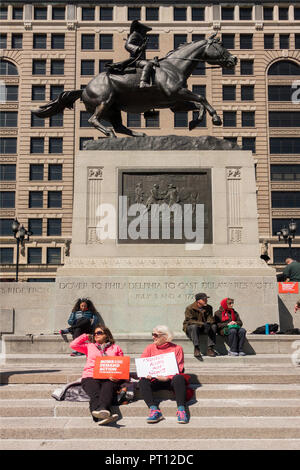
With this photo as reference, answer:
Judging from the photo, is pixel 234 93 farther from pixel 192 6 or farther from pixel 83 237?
pixel 83 237

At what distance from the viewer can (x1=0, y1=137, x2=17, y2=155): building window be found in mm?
58062

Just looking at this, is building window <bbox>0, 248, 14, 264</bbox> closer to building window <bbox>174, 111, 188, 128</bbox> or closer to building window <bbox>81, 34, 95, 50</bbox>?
building window <bbox>174, 111, 188, 128</bbox>

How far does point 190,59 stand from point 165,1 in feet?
160

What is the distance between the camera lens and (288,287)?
1577 centimetres

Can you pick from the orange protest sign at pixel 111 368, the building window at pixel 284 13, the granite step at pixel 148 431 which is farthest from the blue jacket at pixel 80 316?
the building window at pixel 284 13

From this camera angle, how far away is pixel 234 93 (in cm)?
5862

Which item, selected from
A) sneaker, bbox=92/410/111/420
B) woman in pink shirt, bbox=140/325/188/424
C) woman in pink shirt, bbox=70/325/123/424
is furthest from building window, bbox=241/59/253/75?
sneaker, bbox=92/410/111/420

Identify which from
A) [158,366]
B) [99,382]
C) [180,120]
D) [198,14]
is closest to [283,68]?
[198,14]

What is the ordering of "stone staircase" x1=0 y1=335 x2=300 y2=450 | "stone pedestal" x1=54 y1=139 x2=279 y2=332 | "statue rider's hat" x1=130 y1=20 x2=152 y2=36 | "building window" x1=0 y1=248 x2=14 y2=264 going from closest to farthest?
"stone staircase" x1=0 y1=335 x2=300 y2=450
"stone pedestal" x1=54 y1=139 x2=279 y2=332
"statue rider's hat" x1=130 y1=20 x2=152 y2=36
"building window" x1=0 y1=248 x2=14 y2=264

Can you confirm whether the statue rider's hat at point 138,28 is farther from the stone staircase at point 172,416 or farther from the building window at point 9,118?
the building window at point 9,118

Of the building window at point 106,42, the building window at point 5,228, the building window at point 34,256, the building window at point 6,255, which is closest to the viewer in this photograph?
the building window at point 6,255

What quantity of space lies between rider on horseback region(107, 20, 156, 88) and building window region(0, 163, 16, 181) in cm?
4387

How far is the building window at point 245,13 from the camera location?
6003cm

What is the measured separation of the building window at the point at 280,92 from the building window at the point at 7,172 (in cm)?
3131
